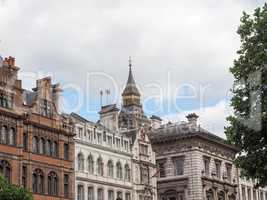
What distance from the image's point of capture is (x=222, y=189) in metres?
106

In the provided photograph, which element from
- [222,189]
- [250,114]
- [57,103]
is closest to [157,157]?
[222,189]

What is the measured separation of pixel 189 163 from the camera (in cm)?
→ 9962

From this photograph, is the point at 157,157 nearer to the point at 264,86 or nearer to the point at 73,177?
the point at 73,177

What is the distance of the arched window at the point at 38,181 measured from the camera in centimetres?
7181

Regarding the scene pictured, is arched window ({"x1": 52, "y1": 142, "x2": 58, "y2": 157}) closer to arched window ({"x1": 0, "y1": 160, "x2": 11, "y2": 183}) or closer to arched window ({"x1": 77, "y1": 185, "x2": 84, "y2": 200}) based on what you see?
arched window ({"x1": 77, "y1": 185, "x2": 84, "y2": 200})

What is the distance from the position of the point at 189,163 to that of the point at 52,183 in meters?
30.5

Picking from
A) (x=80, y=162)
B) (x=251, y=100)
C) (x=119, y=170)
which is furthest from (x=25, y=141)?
(x=251, y=100)

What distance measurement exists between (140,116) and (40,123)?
197ft

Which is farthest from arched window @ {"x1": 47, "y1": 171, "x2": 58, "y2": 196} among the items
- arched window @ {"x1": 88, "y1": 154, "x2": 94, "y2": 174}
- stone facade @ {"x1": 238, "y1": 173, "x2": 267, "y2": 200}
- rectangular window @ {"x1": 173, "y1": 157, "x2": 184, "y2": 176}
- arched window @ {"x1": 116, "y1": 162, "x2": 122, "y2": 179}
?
stone facade @ {"x1": 238, "y1": 173, "x2": 267, "y2": 200}

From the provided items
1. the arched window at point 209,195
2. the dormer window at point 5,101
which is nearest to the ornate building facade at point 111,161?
the dormer window at point 5,101

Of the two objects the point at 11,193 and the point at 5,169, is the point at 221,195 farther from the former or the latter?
the point at 11,193

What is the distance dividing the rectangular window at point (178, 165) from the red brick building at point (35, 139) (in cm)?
2703

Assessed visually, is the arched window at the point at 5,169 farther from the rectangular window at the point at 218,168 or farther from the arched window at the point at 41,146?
the rectangular window at the point at 218,168

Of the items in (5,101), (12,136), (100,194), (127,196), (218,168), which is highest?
(5,101)
